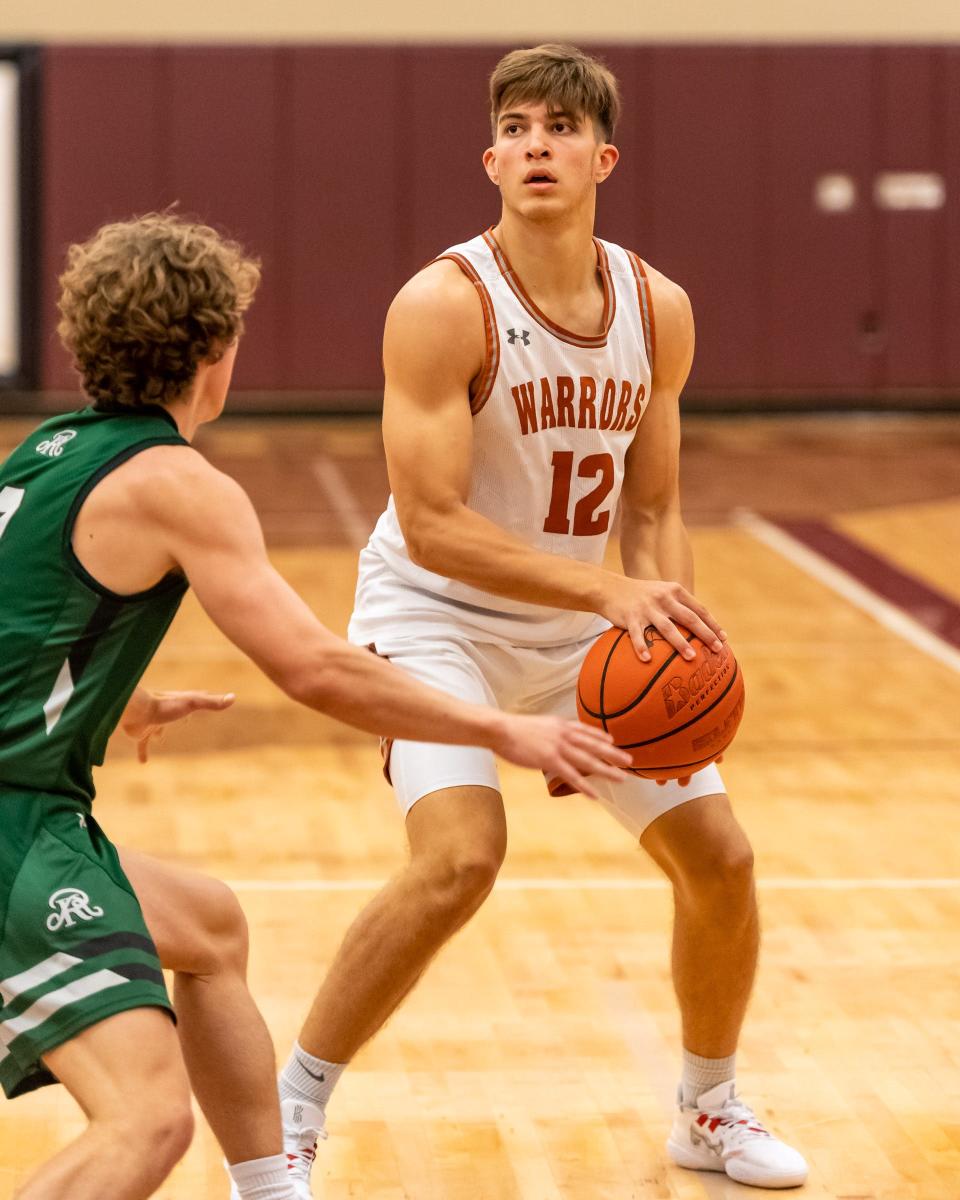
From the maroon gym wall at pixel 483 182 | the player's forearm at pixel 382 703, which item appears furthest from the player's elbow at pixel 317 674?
the maroon gym wall at pixel 483 182

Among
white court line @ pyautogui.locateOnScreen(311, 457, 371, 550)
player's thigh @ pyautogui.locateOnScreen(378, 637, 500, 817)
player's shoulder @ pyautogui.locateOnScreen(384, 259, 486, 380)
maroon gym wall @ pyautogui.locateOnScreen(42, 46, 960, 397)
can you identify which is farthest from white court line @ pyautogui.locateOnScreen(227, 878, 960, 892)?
maroon gym wall @ pyautogui.locateOnScreen(42, 46, 960, 397)

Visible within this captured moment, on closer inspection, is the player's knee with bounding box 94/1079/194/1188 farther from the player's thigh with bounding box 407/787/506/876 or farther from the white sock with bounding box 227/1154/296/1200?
the player's thigh with bounding box 407/787/506/876

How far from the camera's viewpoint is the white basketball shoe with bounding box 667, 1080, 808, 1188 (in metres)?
3.22

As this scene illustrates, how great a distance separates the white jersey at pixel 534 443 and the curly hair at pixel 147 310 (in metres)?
0.90

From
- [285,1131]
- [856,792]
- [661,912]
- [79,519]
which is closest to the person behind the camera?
[79,519]

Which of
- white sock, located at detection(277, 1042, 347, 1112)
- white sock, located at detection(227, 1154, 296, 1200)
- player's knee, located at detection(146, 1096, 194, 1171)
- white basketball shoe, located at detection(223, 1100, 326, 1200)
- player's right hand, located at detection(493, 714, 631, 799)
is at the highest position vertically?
player's right hand, located at detection(493, 714, 631, 799)

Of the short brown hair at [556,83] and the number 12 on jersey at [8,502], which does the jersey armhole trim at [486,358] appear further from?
the number 12 on jersey at [8,502]

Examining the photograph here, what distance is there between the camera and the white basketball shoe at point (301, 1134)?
3084mm

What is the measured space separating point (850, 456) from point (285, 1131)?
10.7m

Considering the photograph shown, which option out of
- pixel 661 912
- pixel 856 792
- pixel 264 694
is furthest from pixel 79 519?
pixel 264 694

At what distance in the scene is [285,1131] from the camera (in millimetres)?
3129

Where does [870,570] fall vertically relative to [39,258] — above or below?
below

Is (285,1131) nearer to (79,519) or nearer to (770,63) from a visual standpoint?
(79,519)

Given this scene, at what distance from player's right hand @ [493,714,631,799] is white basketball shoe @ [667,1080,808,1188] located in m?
1.13
